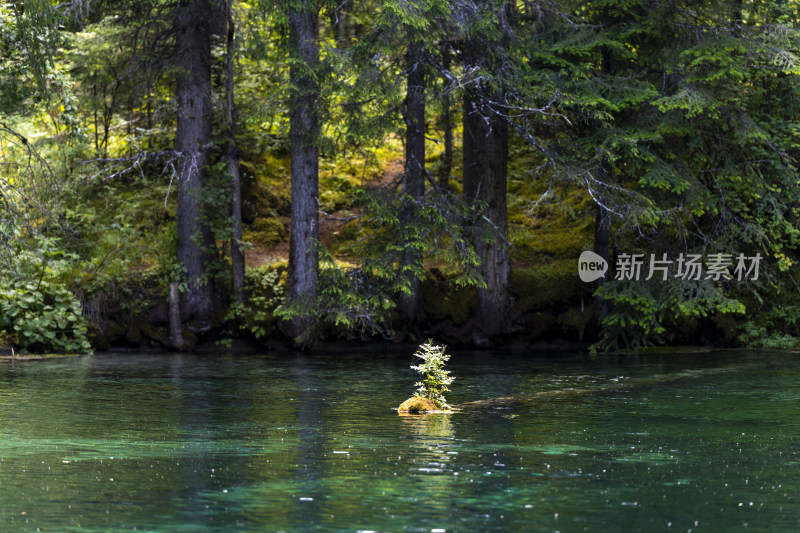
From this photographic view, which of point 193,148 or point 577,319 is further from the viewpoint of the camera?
point 577,319

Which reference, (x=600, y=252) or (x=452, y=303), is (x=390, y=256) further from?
(x=600, y=252)

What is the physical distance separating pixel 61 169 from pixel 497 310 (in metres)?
10.2

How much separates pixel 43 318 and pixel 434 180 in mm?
8609

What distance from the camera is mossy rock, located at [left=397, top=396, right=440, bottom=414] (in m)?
12.4

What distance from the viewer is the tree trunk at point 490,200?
20406mm

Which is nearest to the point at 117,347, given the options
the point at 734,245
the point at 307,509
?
the point at 734,245

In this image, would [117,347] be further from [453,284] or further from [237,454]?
[237,454]

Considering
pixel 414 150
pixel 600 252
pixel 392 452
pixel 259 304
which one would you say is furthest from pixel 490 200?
pixel 392 452

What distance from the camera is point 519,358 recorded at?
19.0m

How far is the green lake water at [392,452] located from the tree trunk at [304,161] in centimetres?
366

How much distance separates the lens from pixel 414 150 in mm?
19859

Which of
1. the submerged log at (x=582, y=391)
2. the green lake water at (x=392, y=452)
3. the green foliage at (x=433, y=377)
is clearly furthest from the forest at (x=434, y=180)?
the green foliage at (x=433, y=377)

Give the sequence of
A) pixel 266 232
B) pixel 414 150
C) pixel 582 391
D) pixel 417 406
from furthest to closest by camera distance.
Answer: pixel 266 232 → pixel 414 150 → pixel 582 391 → pixel 417 406

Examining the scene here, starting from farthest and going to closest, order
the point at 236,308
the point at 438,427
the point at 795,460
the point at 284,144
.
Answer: the point at 284,144
the point at 236,308
the point at 438,427
the point at 795,460
